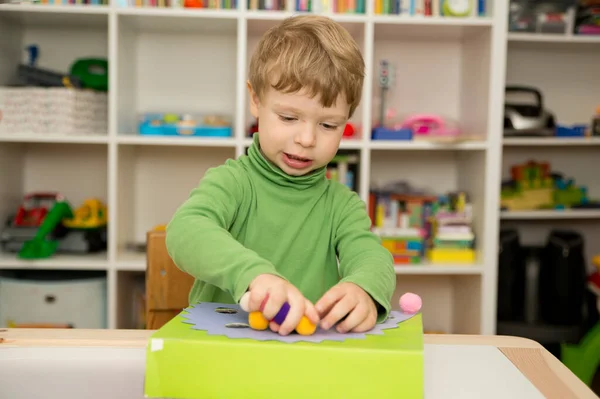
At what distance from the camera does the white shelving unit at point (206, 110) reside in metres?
2.19

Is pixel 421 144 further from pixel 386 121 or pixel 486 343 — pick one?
pixel 486 343

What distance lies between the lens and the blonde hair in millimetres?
812

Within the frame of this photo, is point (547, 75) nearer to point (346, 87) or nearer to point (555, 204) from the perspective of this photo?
point (555, 204)

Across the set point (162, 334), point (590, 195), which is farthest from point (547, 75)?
point (162, 334)

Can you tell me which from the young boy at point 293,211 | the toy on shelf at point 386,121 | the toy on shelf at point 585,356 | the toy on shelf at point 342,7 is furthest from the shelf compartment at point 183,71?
the young boy at point 293,211

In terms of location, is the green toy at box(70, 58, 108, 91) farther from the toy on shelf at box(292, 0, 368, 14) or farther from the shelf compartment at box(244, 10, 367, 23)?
the toy on shelf at box(292, 0, 368, 14)

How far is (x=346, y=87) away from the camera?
0.83 m

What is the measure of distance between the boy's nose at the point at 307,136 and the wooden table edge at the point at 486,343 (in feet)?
0.90

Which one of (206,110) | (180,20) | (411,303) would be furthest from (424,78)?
(411,303)

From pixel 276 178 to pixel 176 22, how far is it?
1551mm

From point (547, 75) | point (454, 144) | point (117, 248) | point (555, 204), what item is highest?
point (547, 75)

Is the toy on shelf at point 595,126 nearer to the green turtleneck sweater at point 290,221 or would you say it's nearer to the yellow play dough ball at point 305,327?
the green turtleneck sweater at point 290,221

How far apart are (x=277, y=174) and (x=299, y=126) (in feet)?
0.43

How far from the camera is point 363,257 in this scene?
0.85 metres
